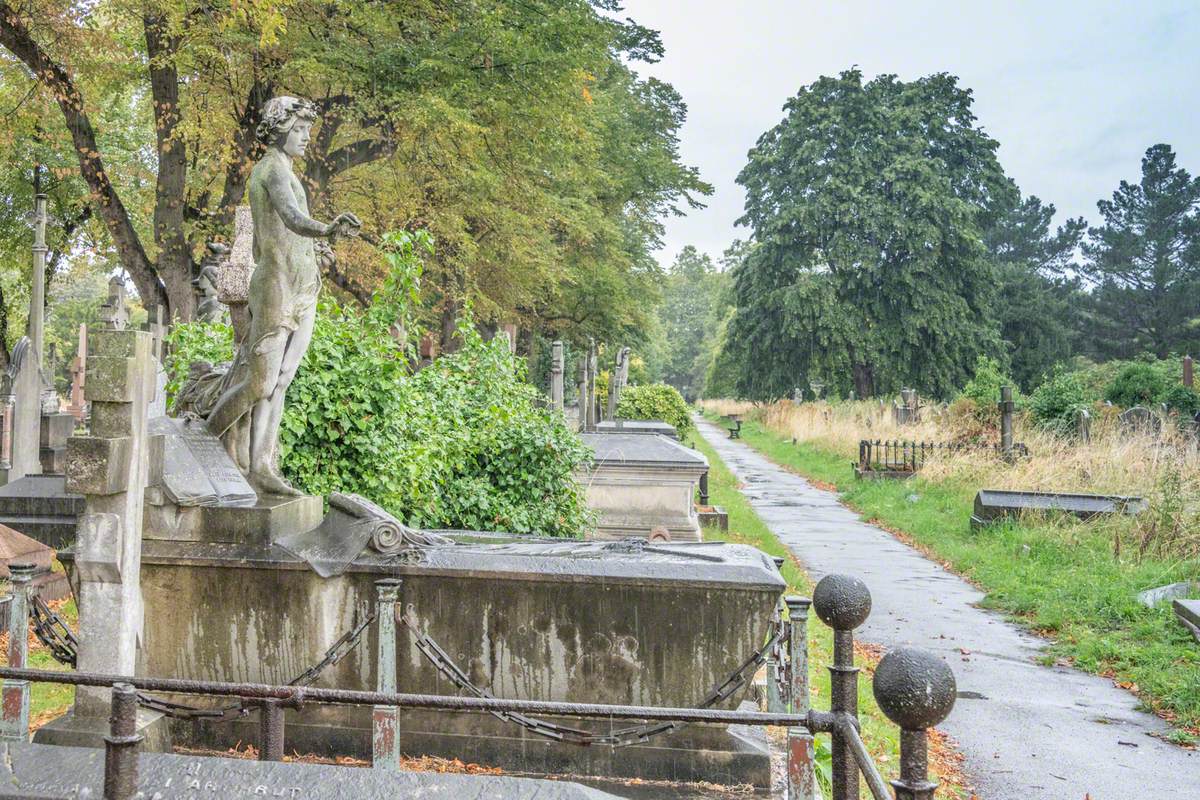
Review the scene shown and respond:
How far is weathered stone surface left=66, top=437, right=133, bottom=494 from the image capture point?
393 centimetres

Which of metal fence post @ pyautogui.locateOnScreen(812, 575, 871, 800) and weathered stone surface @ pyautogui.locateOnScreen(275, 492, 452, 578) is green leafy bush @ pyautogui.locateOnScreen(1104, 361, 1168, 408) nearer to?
weathered stone surface @ pyautogui.locateOnScreen(275, 492, 452, 578)

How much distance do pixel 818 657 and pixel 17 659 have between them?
18.4 ft

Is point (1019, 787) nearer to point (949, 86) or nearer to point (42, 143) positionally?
point (42, 143)

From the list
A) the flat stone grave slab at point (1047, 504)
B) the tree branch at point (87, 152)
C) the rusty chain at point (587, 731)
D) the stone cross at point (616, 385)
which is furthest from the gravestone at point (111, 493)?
the stone cross at point (616, 385)

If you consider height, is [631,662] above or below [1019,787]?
above

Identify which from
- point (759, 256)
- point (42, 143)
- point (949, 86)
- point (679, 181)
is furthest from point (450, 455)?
point (949, 86)

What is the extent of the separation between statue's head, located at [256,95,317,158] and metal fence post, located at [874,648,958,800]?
4451 millimetres

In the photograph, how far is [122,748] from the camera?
8.41 feet

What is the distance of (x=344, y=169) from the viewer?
54.0 feet

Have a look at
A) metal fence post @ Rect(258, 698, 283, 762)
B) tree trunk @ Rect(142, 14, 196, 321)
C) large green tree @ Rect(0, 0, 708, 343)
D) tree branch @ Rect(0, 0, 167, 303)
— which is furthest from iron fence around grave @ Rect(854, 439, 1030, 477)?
metal fence post @ Rect(258, 698, 283, 762)

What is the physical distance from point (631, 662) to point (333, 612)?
1.59 metres

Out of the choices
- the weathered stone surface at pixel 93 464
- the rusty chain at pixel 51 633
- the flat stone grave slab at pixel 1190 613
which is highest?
the weathered stone surface at pixel 93 464

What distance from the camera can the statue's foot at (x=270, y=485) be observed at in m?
5.32

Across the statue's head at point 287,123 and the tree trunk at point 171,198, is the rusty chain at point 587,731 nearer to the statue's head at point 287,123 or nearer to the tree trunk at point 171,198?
the statue's head at point 287,123
